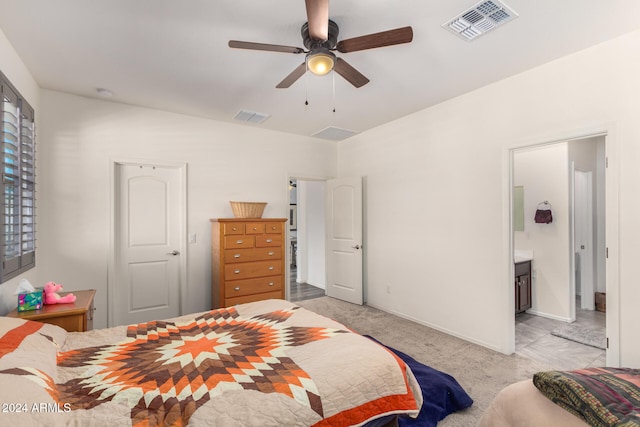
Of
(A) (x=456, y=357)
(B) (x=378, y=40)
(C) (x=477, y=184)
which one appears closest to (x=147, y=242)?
(B) (x=378, y=40)

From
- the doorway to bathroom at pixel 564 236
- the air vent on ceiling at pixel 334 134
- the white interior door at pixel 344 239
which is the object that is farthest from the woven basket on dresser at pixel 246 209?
the doorway to bathroom at pixel 564 236

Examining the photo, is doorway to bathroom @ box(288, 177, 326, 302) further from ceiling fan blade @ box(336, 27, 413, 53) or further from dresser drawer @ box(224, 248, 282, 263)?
ceiling fan blade @ box(336, 27, 413, 53)

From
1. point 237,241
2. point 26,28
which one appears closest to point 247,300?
point 237,241

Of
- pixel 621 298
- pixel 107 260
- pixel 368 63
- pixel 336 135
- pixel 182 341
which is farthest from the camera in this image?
pixel 336 135

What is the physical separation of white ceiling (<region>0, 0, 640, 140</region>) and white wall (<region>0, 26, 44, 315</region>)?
0.08 m

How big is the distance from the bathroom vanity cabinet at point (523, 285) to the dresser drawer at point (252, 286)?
10.3 ft

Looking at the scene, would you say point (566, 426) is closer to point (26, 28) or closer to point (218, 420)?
point (218, 420)

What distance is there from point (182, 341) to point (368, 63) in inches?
101

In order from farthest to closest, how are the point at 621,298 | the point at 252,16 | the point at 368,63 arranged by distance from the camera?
the point at 368,63 → the point at 621,298 → the point at 252,16

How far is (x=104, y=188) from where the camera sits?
3.54 m

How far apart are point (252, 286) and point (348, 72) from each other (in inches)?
111

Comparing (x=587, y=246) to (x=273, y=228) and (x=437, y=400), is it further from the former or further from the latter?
(x=273, y=228)

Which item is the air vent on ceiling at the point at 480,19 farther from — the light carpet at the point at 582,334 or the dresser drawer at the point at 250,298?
the dresser drawer at the point at 250,298

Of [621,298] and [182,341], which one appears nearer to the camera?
[182,341]
